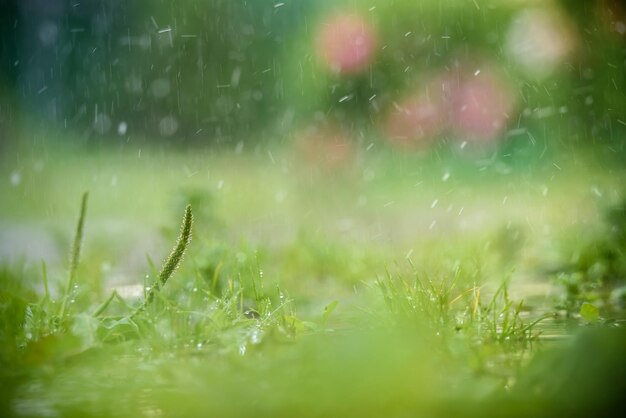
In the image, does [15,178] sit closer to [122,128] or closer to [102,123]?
[122,128]

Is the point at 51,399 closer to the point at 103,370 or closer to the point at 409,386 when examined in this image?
the point at 103,370

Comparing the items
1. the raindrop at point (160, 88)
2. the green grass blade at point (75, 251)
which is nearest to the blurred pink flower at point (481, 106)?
the raindrop at point (160, 88)

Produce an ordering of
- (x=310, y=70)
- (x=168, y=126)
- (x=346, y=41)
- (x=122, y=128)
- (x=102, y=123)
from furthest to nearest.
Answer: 1. (x=102, y=123)
2. (x=122, y=128)
3. (x=168, y=126)
4. (x=346, y=41)
5. (x=310, y=70)

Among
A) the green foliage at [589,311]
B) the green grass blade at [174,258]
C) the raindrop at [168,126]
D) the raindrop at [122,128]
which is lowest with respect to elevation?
the green foliage at [589,311]

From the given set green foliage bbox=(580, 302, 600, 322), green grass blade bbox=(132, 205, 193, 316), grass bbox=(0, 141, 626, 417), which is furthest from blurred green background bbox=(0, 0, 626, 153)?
green grass blade bbox=(132, 205, 193, 316)

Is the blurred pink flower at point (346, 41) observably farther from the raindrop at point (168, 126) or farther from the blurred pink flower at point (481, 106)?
the raindrop at point (168, 126)

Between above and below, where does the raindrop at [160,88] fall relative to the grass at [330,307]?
above

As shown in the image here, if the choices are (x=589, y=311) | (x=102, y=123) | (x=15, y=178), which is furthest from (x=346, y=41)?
(x=589, y=311)

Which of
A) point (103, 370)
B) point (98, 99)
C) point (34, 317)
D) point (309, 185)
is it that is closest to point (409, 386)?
point (103, 370)
